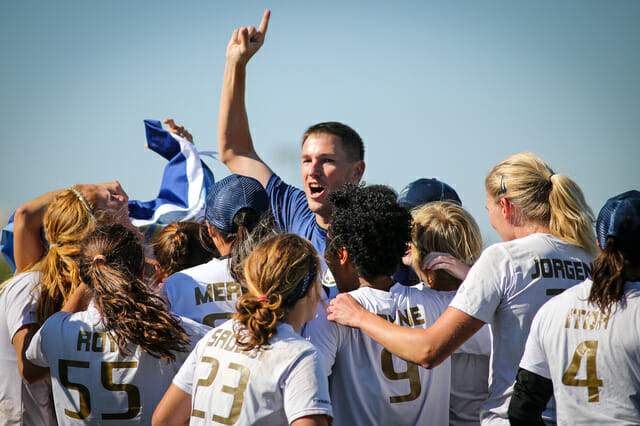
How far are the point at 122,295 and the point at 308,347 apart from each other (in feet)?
3.88

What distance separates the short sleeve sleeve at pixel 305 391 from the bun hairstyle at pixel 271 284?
0.63 ft

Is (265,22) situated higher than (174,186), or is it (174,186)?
(265,22)

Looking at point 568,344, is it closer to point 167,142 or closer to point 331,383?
point 331,383

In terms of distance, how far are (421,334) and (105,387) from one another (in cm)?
163

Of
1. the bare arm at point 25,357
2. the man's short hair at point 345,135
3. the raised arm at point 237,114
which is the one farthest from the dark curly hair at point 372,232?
the raised arm at point 237,114

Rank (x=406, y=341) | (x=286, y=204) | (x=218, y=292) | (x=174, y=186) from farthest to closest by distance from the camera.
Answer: (x=174, y=186)
(x=286, y=204)
(x=218, y=292)
(x=406, y=341)

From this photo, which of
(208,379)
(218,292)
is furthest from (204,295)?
(208,379)

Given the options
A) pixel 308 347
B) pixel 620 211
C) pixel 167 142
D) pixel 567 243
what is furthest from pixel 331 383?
pixel 167 142

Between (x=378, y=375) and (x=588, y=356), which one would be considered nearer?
(x=588, y=356)

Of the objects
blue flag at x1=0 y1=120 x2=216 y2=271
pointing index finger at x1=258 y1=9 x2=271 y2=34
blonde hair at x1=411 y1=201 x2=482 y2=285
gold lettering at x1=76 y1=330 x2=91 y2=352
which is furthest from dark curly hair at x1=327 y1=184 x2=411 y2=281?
blue flag at x1=0 y1=120 x2=216 y2=271

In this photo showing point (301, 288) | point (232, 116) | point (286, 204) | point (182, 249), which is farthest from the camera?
point (232, 116)

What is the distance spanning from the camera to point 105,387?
295 centimetres

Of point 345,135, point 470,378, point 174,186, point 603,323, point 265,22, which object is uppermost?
point 265,22

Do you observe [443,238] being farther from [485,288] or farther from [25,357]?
[25,357]
